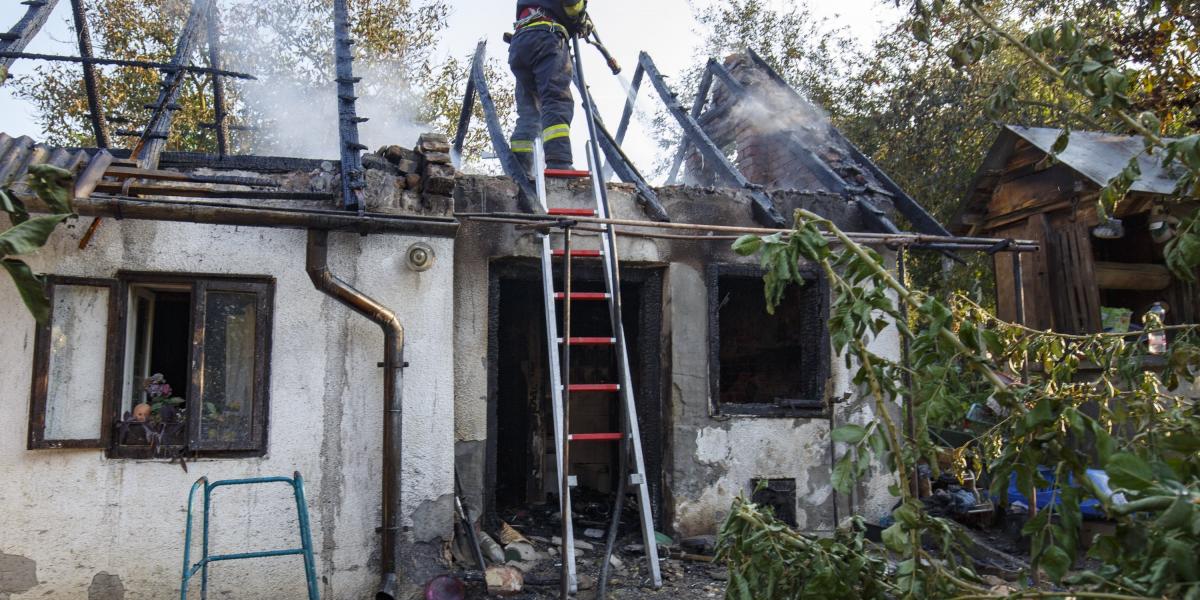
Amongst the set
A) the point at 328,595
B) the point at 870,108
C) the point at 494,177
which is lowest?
the point at 328,595

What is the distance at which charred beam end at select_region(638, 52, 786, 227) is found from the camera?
7082 mm

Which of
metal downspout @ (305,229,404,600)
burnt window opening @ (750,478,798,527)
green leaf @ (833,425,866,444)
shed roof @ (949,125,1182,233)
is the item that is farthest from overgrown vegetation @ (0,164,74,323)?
shed roof @ (949,125,1182,233)

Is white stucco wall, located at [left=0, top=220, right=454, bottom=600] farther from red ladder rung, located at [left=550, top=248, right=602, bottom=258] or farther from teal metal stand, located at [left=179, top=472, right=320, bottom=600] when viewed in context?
red ladder rung, located at [left=550, top=248, right=602, bottom=258]

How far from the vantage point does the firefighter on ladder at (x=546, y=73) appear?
23.7ft

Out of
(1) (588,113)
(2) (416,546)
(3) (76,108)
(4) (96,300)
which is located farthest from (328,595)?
(3) (76,108)

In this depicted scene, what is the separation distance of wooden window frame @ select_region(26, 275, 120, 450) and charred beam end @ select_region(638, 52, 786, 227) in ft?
15.8

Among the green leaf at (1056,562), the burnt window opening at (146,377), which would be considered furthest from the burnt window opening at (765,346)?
the green leaf at (1056,562)

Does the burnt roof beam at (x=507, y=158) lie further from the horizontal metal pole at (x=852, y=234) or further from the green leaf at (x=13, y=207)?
the green leaf at (x=13, y=207)

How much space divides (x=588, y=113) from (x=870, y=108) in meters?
7.65

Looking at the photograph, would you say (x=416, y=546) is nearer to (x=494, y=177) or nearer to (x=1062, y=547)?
(x=494, y=177)

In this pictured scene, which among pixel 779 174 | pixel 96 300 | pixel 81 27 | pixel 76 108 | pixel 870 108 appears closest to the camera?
pixel 96 300

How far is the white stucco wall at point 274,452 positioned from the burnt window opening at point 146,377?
0.08 m

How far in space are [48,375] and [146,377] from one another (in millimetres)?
655

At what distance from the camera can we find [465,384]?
639cm
